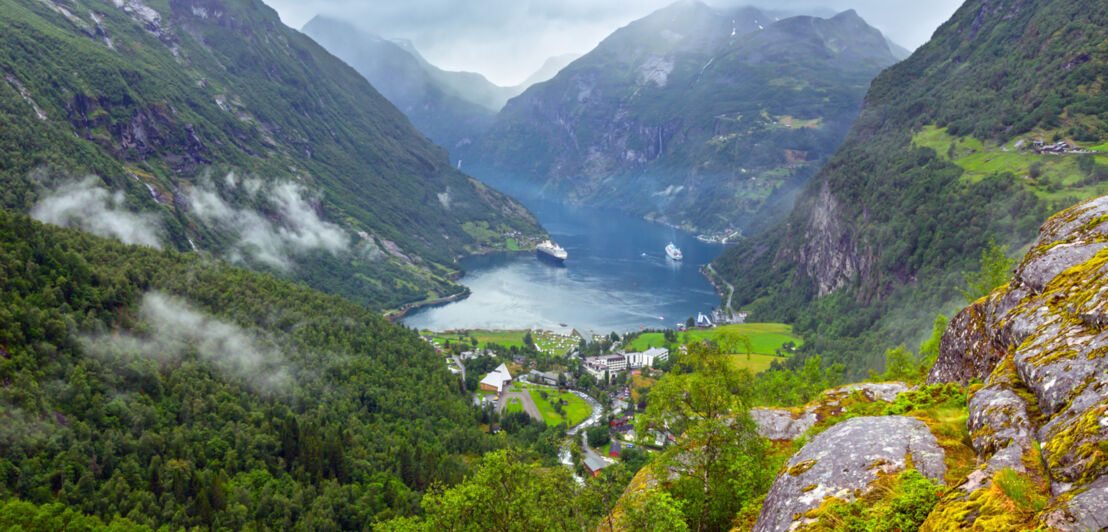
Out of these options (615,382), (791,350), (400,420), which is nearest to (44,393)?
(400,420)

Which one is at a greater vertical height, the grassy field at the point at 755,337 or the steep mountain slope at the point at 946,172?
the steep mountain slope at the point at 946,172

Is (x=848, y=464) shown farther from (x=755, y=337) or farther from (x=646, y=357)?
(x=755, y=337)

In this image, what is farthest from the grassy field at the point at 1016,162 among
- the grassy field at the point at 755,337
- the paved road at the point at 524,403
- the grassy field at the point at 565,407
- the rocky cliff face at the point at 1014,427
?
the rocky cliff face at the point at 1014,427

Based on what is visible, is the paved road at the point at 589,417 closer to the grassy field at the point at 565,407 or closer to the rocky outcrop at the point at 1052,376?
the grassy field at the point at 565,407

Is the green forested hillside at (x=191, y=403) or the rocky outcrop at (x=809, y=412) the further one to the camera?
the green forested hillside at (x=191, y=403)

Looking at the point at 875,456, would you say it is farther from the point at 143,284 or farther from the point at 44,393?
the point at 143,284

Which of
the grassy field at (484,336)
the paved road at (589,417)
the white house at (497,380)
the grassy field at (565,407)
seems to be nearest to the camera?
the paved road at (589,417)

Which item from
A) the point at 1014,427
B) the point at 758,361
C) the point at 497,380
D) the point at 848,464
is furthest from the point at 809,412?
the point at 758,361

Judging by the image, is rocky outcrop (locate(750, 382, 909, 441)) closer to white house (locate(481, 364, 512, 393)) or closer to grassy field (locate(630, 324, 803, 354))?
white house (locate(481, 364, 512, 393))
